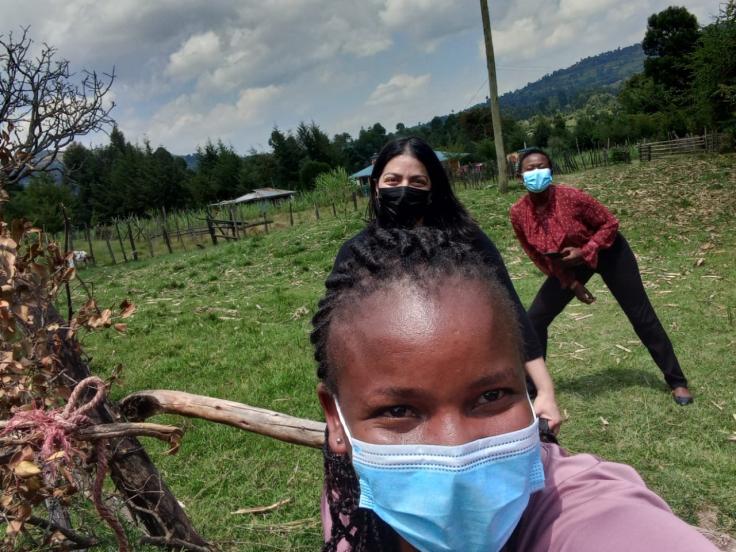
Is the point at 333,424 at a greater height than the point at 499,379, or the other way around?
the point at 499,379

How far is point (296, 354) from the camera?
654 cm

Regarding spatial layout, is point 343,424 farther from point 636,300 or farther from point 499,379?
point 636,300

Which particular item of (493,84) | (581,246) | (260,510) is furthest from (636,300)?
(493,84)

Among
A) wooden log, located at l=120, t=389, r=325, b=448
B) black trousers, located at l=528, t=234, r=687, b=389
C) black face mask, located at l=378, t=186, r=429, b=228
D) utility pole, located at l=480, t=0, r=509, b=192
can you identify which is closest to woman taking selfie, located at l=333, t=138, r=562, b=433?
black face mask, located at l=378, t=186, r=429, b=228

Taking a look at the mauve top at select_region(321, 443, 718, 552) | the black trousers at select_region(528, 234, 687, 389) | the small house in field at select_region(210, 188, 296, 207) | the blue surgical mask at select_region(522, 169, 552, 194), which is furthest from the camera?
the small house in field at select_region(210, 188, 296, 207)

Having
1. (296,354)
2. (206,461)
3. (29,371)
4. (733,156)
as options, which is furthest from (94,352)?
(733,156)

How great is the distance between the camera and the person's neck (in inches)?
173

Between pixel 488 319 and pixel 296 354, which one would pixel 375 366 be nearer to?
pixel 488 319

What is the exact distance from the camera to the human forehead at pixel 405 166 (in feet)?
9.14

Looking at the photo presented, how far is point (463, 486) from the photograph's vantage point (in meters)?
1.10

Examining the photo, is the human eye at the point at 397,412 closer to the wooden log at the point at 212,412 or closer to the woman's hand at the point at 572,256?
the wooden log at the point at 212,412

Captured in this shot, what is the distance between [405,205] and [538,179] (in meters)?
1.94

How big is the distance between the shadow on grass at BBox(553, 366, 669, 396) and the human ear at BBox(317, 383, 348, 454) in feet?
13.3

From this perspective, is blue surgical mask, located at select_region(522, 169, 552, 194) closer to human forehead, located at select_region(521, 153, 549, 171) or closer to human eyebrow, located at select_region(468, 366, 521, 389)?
human forehead, located at select_region(521, 153, 549, 171)
